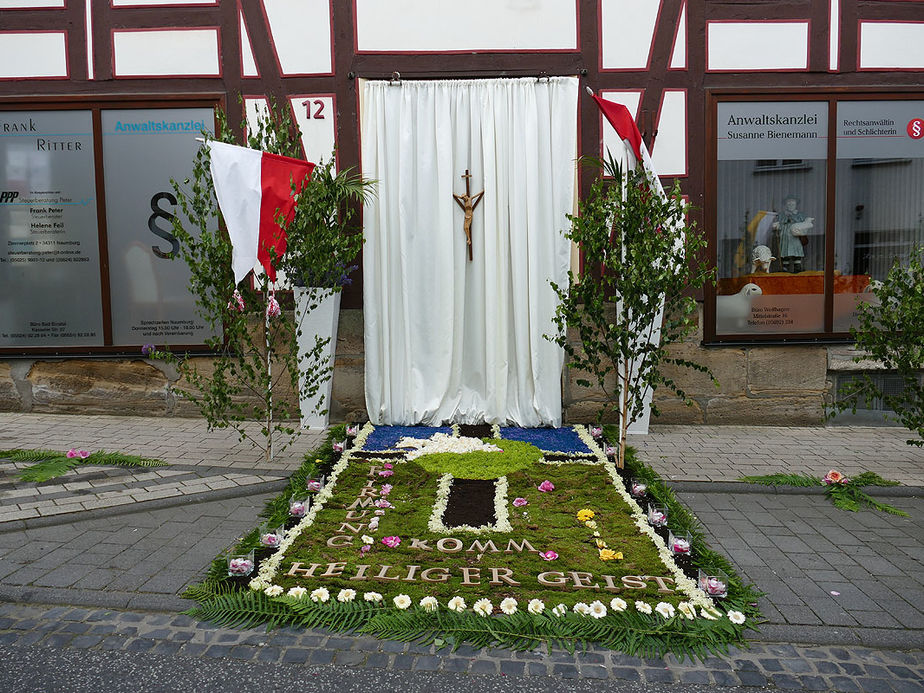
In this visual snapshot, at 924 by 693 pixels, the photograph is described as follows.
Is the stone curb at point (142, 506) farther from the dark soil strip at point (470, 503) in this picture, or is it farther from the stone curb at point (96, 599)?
the dark soil strip at point (470, 503)

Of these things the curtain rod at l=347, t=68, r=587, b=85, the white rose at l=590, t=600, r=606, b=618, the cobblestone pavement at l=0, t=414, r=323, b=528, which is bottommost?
the white rose at l=590, t=600, r=606, b=618

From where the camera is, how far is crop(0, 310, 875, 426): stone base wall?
6.85 meters

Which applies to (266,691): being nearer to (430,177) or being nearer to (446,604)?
(446,604)

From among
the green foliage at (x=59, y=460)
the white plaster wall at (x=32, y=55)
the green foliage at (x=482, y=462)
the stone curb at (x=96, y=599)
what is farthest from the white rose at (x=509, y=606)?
the white plaster wall at (x=32, y=55)

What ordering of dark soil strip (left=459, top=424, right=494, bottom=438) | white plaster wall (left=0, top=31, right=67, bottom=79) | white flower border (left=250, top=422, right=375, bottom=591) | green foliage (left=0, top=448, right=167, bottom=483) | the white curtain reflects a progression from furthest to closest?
white plaster wall (left=0, top=31, right=67, bottom=79) → the white curtain → dark soil strip (left=459, top=424, right=494, bottom=438) → green foliage (left=0, top=448, right=167, bottom=483) → white flower border (left=250, top=422, right=375, bottom=591)

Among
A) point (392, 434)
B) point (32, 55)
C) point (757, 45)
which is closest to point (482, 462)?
point (392, 434)

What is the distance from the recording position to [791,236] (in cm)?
689

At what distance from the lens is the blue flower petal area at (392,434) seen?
598cm

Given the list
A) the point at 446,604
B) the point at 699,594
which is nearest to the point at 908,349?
the point at 699,594

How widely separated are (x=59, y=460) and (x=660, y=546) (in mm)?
4337

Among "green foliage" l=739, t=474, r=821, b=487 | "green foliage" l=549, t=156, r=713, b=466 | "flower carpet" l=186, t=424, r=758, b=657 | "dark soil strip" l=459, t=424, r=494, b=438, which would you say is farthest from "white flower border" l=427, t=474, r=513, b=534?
"green foliage" l=739, t=474, r=821, b=487

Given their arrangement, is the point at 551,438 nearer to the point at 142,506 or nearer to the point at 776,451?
the point at 776,451

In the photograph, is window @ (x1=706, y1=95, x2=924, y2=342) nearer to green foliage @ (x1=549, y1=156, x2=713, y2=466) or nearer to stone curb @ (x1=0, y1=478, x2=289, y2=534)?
green foliage @ (x1=549, y1=156, x2=713, y2=466)

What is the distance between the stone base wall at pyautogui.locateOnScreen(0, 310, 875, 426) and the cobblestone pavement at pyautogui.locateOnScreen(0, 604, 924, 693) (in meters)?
3.87
